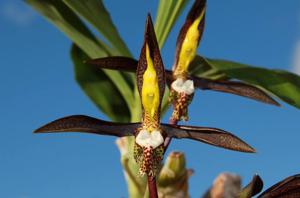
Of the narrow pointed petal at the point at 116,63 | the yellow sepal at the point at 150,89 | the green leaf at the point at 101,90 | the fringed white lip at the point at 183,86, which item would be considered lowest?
the yellow sepal at the point at 150,89

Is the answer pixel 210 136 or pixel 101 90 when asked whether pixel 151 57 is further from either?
pixel 101 90

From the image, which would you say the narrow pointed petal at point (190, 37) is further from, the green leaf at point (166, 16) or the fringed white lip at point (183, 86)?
the green leaf at point (166, 16)

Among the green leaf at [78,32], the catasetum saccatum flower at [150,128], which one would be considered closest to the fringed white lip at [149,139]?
the catasetum saccatum flower at [150,128]

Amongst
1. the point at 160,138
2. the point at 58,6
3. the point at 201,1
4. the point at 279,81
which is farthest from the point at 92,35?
the point at 160,138

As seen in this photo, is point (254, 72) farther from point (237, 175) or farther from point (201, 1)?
point (237, 175)

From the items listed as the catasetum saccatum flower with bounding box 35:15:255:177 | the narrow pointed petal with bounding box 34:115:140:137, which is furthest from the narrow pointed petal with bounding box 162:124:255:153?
the narrow pointed petal with bounding box 34:115:140:137

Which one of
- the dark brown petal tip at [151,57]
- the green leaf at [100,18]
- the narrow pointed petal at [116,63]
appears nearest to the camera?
the dark brown petal tip at [151,57]
